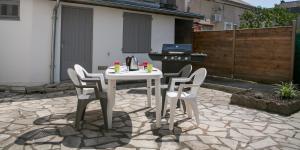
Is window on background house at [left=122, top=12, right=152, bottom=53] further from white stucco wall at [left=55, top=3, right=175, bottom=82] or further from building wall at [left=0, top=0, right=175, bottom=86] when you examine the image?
building wall at [left=0, top=0, right=175, bottom=86]

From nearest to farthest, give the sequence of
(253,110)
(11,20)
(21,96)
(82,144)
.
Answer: (82,144), (253,110), (21,96), (11,20)

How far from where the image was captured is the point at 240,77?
37.7ft

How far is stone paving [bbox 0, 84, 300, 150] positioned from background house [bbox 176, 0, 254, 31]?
1384 cm

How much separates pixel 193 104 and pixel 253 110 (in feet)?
7.66

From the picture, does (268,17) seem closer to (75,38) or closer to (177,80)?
(75,38)

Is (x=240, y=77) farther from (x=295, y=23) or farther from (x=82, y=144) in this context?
(x=82, y=144)

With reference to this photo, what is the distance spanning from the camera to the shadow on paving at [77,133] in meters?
4.62

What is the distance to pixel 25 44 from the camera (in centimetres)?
899

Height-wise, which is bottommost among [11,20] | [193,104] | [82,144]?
[82,144]

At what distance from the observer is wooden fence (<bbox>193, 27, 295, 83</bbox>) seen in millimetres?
9836

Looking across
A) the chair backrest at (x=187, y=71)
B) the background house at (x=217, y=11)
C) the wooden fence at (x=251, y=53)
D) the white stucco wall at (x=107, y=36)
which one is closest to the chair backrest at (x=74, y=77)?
the chair backrest at (x=187, y=71)

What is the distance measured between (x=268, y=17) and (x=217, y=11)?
4.32m

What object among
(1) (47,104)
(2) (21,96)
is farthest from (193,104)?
(2) (21,96)

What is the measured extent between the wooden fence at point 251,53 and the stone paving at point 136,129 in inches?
140
